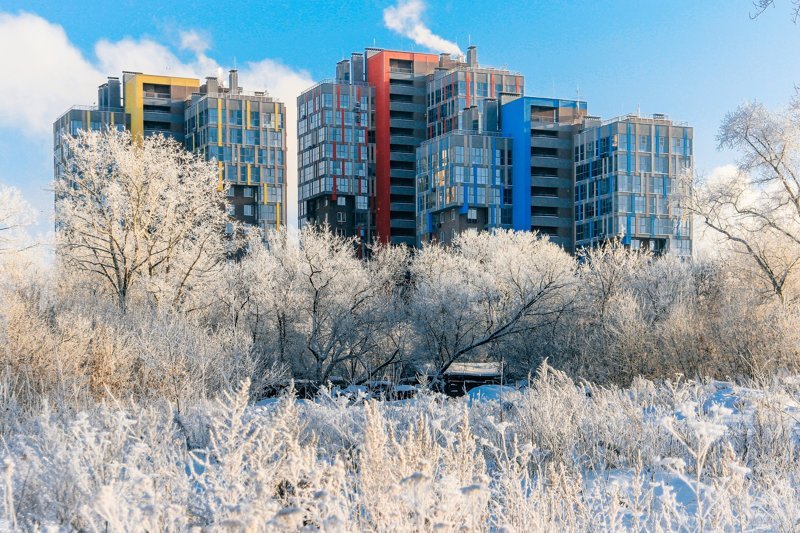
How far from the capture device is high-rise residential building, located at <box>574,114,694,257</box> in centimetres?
8738

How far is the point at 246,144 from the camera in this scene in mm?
92938

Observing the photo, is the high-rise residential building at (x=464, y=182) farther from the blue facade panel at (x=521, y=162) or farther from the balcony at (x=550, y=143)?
the balcony at (x=550, y=143)

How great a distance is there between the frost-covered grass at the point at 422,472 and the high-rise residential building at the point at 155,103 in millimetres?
85519

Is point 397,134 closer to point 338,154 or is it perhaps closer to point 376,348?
point 338,154

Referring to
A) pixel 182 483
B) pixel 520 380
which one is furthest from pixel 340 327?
pixel 182 483

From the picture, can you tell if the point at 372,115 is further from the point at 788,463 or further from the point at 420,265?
the point at 788,463

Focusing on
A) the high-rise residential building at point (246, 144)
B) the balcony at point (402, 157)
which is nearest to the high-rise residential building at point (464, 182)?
the balcony at point (402, 157)

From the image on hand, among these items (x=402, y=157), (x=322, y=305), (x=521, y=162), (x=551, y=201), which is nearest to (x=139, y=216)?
(x=322, y=305)

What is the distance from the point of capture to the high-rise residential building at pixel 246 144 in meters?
91.4

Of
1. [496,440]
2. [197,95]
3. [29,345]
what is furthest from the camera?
[197,95]

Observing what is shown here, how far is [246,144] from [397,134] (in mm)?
17443

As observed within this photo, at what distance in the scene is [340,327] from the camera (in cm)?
2941

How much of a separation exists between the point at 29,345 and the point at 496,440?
489 inches

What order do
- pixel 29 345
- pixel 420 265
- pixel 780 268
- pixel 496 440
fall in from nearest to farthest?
pixel 496 440 < pixel 29 345 < pixel 780 268 < pixel 420 265
